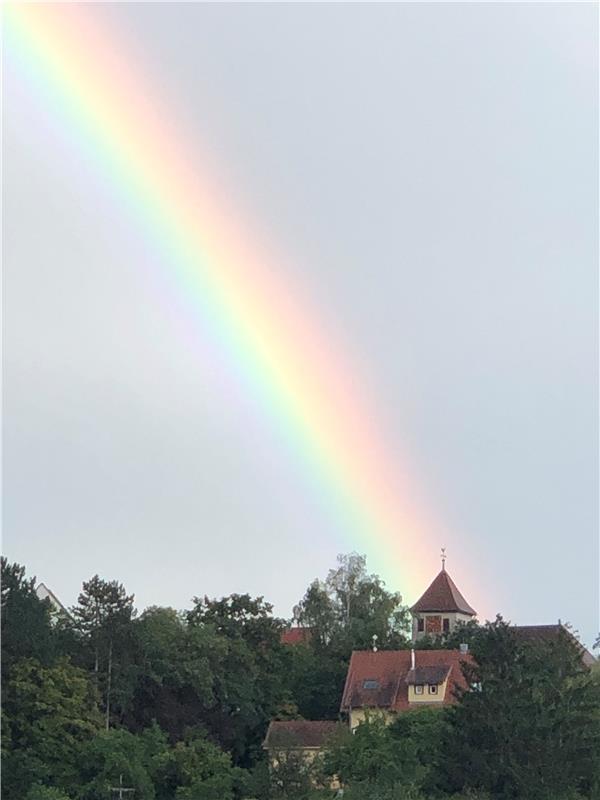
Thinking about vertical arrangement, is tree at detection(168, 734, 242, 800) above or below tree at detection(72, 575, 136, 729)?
below

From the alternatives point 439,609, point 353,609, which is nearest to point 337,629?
point 353,609

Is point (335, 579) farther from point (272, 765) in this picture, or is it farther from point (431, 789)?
point (431, 789)

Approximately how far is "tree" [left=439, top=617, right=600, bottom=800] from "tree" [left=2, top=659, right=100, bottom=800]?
44.1ft

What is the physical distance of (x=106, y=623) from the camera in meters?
49.6

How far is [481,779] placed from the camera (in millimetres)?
37719

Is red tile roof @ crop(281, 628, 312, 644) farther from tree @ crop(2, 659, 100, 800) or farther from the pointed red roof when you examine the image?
tree @ crop(2, 659, 100, 800)

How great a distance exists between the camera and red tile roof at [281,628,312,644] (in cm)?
7194

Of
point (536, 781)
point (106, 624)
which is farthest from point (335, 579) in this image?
point (536, 781)

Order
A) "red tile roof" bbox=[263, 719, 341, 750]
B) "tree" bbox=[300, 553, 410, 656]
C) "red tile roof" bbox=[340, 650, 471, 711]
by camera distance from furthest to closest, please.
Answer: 1. "tree" bbox=[300, 553, 410, 656]
2. "red tile roof" bbox=[340, 650, 471, 711]
3. "red tile roof" bbox=[263, 719, 341, 750]

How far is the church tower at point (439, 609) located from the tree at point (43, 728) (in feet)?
129

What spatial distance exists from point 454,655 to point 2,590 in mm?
20988

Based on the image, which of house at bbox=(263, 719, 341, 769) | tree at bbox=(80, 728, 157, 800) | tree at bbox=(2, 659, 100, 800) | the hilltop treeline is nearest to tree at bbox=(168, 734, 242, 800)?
the hilltop treeline

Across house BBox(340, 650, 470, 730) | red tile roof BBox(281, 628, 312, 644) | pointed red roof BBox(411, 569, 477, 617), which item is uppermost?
pointed red roof BBox(411, 569, 477, 617)

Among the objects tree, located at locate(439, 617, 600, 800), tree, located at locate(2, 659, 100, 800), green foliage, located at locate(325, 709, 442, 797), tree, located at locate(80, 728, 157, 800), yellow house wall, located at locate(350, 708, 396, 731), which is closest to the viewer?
tree, located at locate(439, 617, 600, 800)
